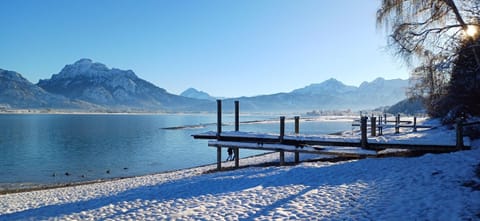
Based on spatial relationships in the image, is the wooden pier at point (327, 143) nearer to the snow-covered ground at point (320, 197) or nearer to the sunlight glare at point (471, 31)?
the snow-covered ground at point (320, 197)

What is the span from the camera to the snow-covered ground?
7.46 metres

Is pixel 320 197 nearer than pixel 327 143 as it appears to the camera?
Yes

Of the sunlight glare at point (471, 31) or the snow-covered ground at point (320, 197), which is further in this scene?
the sunlight glare at point (471, 31)

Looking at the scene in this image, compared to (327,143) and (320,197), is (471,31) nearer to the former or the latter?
(327,143)

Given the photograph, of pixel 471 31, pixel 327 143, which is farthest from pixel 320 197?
pixel 471 31

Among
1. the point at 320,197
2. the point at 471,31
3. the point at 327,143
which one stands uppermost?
the point at 471,31

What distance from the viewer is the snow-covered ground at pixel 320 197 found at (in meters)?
7.46

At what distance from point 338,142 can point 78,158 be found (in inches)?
1058

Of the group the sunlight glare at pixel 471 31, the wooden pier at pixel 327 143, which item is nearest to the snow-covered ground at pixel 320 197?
the wooden pier at pixel 327 143

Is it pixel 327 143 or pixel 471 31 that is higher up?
Answer: pixel 471 31

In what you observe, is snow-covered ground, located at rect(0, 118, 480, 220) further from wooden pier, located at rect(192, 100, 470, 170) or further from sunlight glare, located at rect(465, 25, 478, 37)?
sunlight glare, located at rect(465, 25, 478, 37)

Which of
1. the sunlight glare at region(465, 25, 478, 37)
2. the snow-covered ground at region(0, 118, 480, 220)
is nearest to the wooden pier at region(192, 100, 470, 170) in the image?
the snow-covered ground at region(0, 118, 480, 220)

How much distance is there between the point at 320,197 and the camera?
8875 mm

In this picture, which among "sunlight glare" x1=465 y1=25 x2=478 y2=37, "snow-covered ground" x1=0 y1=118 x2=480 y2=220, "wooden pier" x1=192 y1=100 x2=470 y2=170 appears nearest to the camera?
"snow-covered ground" x1=0 y1=118 x2=480 y2=220
